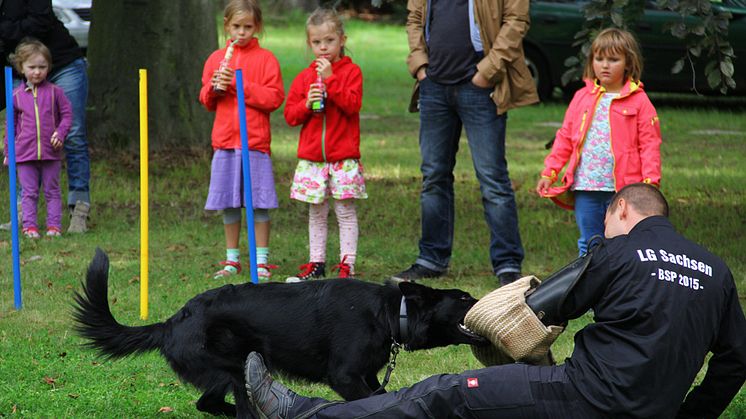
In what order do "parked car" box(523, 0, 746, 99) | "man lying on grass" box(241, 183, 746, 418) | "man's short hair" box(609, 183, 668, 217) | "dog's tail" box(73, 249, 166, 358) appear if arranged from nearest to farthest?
"man lying on grass" box(241, 183, 746, 418) → "man's short hair" box(609, 183, 668, 217) → "dog's tail" box(73, 249, 166, 358) → "parked car" box(523, 0, 746, 99)

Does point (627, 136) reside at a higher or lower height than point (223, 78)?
lower

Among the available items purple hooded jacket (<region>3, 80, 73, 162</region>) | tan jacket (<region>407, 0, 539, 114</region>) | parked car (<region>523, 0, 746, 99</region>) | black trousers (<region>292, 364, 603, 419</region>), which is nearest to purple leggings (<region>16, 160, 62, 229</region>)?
purple hooded jacket (<region>3, 80, 73, 162</region>)

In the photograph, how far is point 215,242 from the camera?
8156 millimetres

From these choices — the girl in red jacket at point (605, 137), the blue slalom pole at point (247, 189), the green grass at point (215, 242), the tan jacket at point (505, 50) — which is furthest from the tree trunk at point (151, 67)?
the girl in red jacket at point (605, 137)

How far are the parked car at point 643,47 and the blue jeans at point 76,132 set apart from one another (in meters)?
7.65

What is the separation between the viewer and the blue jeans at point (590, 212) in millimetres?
6094

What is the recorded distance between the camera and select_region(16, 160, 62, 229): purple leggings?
26.8 feet

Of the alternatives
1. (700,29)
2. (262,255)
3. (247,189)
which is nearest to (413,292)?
(247,189)

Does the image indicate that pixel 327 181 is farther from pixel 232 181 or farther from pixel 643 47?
pixel 643 47

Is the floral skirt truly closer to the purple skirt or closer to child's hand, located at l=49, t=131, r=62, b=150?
the purple skirt

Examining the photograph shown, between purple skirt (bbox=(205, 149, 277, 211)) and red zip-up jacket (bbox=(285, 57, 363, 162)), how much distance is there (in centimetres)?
30

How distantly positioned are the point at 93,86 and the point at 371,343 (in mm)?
6983

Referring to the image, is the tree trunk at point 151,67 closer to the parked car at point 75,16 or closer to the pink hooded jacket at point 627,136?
the pink hooded jacket at point 627,136

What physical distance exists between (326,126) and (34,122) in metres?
2.55
